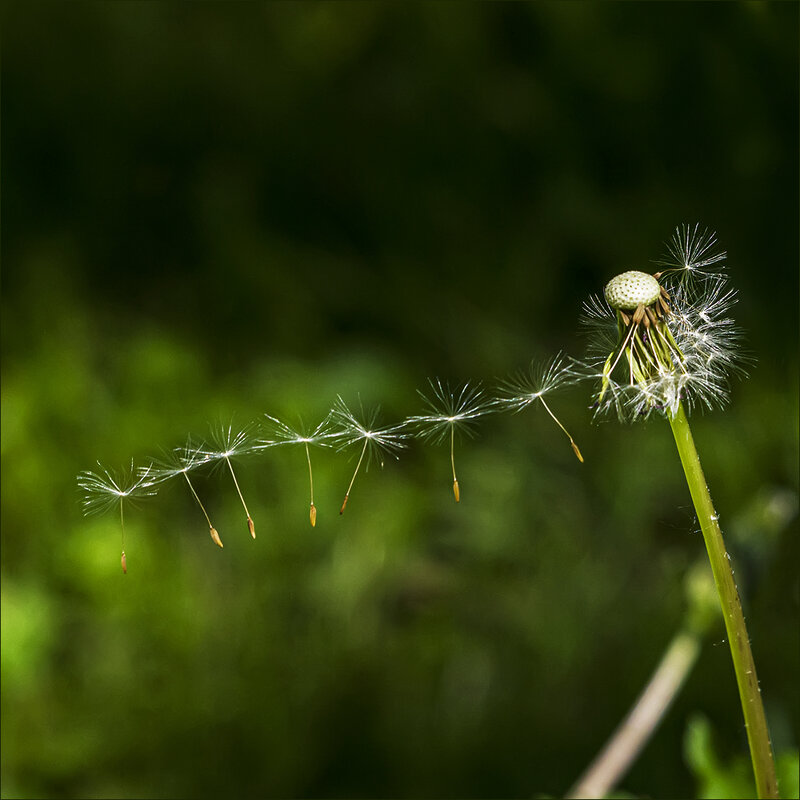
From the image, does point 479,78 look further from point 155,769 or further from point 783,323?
point 155,769

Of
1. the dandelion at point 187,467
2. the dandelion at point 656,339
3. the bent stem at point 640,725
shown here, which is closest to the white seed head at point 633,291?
the dandelion at point 656,339

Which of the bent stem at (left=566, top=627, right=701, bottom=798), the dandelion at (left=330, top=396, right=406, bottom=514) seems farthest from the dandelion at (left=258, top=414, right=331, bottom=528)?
the bent stem at (left=566, top=627, right=701, bottom=798)

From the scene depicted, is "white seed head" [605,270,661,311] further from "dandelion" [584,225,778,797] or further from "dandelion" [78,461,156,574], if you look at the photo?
"dandelion" [78,461,156,574]

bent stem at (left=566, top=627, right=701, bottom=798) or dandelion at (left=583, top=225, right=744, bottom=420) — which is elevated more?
dandelion at (left=583, top=225, right=744, bottom=420)

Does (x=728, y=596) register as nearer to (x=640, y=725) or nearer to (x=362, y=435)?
(x=362, y=435)

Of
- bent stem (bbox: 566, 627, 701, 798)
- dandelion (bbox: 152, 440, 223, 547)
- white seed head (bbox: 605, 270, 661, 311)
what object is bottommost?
bent stem (bbox: 566, 627, 701, 798)

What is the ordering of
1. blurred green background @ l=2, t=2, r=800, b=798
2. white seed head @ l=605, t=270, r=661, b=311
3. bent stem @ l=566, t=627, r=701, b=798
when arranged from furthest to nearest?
blurred green background @ l=2, t=2, r=800, b=798, bent stem @ l=566, t=627, r=701, b=798, white seed head @ l=605, t=270, r=661, b=311

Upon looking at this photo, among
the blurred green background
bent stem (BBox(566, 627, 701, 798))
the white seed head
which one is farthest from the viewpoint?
the blurred green background
